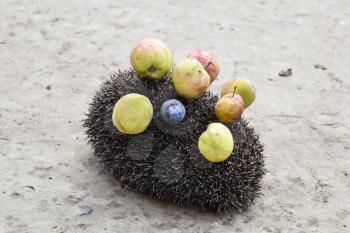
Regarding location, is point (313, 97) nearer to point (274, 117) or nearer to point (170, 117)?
point (274, 117)

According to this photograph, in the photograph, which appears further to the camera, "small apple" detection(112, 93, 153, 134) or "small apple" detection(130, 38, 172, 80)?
"small apple" detection(130, 38, 172, 80)

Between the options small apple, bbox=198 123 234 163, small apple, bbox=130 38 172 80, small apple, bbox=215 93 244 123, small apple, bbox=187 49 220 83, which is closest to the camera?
small apple, bbox=198 123 234 163

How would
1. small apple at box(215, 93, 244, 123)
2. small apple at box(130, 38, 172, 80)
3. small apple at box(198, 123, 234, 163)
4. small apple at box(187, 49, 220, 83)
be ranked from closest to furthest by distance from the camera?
small apple at box(198, 123, 234, 163) → small apple at box(215, 93, 244, 123) → small apple at box(130, 38, 172, 80) → small apple at box(187, 49, 220, 83)

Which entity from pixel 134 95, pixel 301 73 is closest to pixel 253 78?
pixel 301 73

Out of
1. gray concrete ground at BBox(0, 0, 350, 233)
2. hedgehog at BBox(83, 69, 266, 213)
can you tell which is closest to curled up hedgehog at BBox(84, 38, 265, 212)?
hedgehog at BBox(83, 69, 266, 213)

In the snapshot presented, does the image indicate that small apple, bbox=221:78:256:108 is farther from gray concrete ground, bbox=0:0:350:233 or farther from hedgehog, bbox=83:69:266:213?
gray concrete ground, bbox=0:0:350:233

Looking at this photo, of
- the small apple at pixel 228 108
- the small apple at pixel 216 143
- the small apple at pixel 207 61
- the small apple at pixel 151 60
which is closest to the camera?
the small apple at pixel 216 143

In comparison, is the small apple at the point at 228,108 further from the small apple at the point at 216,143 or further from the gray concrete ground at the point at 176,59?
the gray concrete ground at the point at 176,59

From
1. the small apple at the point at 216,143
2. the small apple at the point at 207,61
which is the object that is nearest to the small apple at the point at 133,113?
the small apple at the point at 216,143
